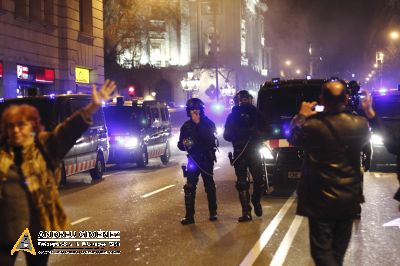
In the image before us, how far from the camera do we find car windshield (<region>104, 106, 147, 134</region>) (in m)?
19.0

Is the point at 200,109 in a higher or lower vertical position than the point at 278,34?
lower

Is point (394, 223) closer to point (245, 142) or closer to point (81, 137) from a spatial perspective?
point (245, 142)

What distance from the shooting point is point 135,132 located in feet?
61.4

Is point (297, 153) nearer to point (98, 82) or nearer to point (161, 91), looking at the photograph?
point (98, 82)

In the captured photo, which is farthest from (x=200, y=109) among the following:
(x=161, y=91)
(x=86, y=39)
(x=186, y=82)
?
(x=161, y=91)

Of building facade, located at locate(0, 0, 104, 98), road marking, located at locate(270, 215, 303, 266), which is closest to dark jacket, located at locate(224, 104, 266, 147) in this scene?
road marking, located at locate(270, 215, 303, 266)

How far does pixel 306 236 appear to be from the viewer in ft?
26.2

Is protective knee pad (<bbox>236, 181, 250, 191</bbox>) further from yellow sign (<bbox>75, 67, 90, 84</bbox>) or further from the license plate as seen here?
yellow sign (<bbox>75, 67, 90, 84</bbox>)

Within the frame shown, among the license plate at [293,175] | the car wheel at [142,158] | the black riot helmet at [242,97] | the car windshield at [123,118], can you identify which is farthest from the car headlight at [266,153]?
the car windshield at [123,118]

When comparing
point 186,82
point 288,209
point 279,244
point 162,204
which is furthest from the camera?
point 186,82

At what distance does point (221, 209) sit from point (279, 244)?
3031 mm

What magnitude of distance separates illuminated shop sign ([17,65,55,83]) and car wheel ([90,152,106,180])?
9.05m

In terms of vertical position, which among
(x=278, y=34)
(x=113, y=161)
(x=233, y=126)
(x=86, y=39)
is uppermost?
(x=278, y=34)

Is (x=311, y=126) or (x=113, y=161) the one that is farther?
(x=113, y=161)
